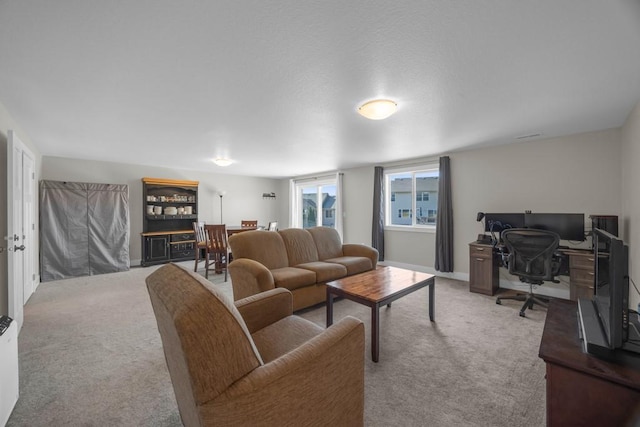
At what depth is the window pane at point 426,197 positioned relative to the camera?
501 centimetres

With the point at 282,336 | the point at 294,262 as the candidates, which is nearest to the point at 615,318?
the point at 282,336

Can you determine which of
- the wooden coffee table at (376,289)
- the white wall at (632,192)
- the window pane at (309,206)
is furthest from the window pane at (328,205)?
the white wall at (632,192)

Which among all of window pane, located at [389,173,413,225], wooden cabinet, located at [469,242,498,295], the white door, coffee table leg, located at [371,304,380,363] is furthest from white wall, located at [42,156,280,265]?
coffee table leg, located at [371,304,380,363]

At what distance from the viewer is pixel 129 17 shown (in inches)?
54.1

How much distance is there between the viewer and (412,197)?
5305 mm

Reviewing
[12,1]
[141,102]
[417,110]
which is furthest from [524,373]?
[141,102]

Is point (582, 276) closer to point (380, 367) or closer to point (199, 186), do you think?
point (380, 367)

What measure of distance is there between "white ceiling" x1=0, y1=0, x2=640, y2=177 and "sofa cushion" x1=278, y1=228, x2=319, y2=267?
1.46m

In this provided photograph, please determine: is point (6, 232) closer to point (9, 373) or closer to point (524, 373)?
point (9, 373)

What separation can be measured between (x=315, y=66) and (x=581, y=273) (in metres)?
4.03

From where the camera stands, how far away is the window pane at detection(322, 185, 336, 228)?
7.21 metres

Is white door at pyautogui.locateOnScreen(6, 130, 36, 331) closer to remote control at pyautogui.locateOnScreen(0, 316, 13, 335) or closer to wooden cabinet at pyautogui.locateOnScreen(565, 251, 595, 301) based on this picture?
remote control at pyautogui.locateOnScreen(0, 316, 13, 335)

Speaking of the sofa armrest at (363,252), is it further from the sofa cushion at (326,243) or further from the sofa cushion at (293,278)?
the sofa cushion at (293,278)

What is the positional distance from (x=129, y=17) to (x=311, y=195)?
21.2 feet
